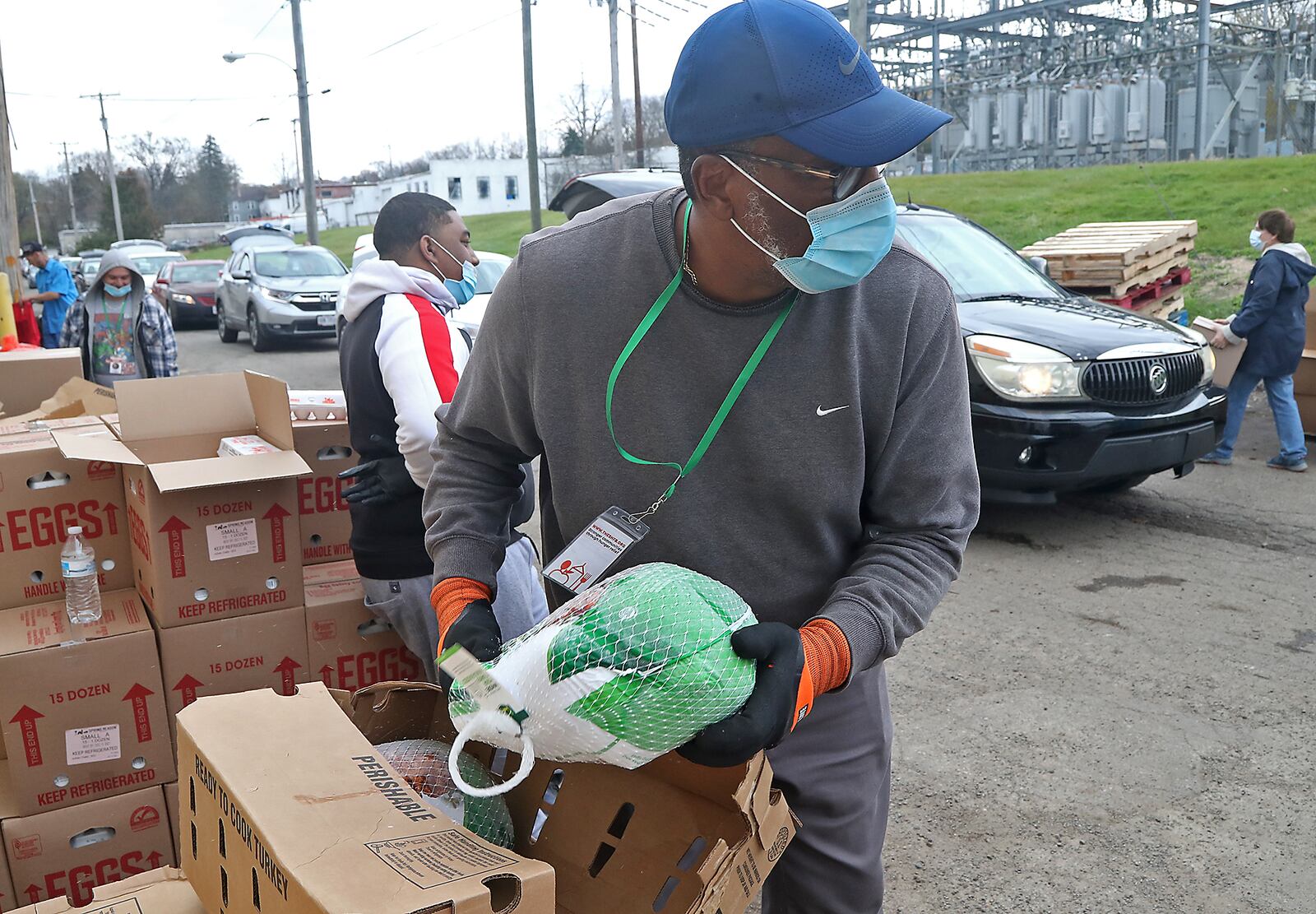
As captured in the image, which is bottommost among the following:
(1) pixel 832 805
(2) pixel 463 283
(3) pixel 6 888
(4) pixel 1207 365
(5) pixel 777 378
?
(3) pixel 6 888

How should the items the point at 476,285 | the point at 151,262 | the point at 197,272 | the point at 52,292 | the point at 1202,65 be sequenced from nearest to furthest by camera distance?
the point at 476,285 < the point at 52,292 < the point at 197,272 < the point at 151,262 < the point at 1202,65

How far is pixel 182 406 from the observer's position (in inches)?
144

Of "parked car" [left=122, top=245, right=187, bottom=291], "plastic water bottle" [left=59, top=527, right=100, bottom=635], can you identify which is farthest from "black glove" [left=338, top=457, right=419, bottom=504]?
"parked car" [left=122, top=245, right=187, bottom=291]

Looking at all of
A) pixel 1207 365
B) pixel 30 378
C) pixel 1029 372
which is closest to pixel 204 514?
pixel 30 378

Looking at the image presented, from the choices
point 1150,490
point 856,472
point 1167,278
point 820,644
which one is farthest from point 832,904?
point 1167,278

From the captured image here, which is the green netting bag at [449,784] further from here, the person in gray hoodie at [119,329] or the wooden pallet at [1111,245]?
the wooden pallet at [1111,245]

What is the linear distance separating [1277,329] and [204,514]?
7.75 metres

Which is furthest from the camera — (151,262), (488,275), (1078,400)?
(151,262)

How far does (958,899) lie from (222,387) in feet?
9.80

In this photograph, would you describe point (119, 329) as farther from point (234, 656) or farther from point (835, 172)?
point (835, 172)

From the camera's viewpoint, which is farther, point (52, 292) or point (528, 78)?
point (528, 78)

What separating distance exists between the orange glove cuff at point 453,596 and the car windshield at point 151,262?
2614cm

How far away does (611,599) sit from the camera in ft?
4.87

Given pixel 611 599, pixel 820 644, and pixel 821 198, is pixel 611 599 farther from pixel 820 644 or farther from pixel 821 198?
pixel 821 198
